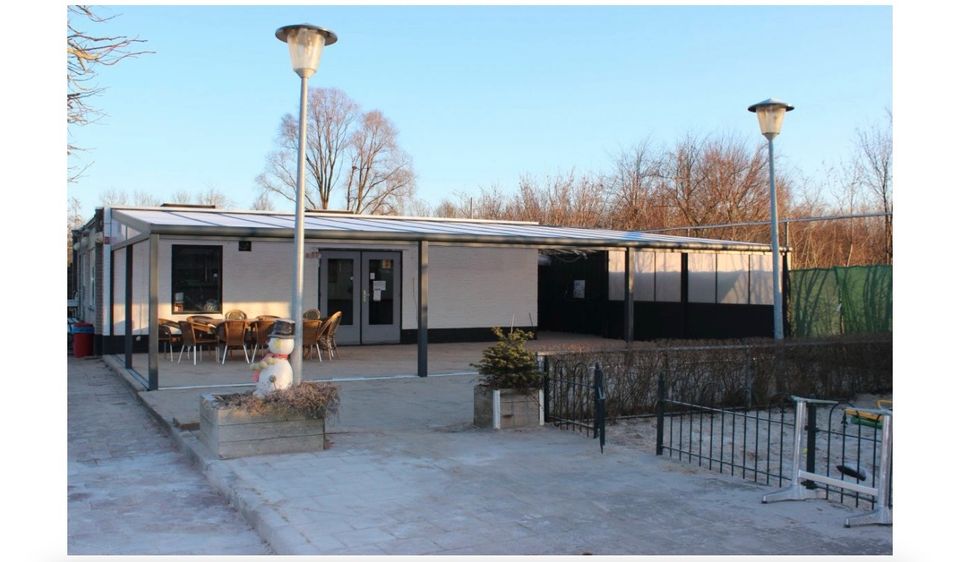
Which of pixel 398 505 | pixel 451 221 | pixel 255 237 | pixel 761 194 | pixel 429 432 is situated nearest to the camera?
pixel 398 505

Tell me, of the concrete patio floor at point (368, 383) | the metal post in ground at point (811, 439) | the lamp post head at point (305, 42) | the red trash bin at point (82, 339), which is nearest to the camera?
the metal post in ground at point (811, 439)

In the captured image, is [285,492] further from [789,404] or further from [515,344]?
[789,404]

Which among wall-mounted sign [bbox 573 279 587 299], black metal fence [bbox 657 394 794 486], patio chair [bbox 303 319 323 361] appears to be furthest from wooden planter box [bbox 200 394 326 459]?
wall-mounted sign [bbox 573 279 587 299]

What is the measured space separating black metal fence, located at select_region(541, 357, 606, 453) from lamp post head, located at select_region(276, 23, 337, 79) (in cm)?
373

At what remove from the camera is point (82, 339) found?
1658 cm

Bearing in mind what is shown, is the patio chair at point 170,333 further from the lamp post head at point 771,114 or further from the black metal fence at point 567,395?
the lamp post head at point 771,114

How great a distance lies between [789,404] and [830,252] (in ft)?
45.1

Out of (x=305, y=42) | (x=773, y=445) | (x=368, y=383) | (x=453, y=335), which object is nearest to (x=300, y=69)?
(x=305, y=42)

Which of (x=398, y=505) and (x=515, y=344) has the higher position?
(x=515, y=344)

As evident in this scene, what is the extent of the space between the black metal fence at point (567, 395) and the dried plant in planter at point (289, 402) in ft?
8.14

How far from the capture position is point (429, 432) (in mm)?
8398

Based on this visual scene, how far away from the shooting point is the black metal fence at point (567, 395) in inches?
342

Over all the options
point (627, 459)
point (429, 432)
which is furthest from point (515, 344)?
point (627, 459)

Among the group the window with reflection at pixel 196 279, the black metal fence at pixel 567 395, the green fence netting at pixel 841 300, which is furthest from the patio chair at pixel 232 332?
the green fence netting at pixel 841 300
